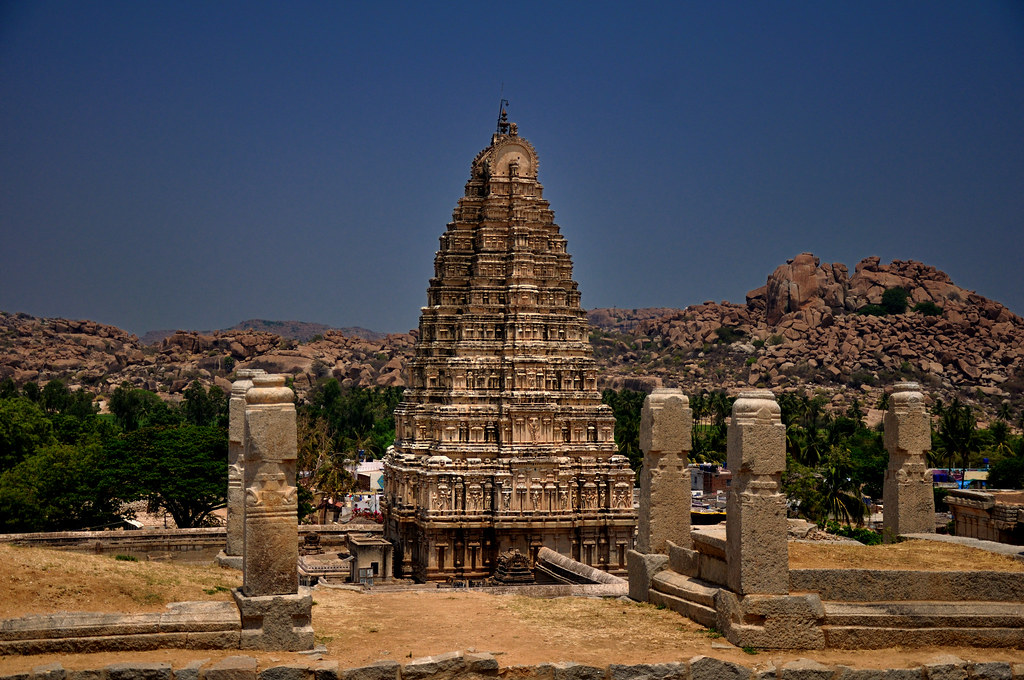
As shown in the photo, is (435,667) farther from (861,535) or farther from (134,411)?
(134,411)

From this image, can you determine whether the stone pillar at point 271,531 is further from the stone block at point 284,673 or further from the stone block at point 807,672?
the stone block at point 807,672

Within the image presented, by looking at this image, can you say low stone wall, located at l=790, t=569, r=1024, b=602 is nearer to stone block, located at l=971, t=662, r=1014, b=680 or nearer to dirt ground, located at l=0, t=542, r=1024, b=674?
dirt ground, located at l=0, t=542, r=1024, b=674

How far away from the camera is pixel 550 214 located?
4172 centimetres

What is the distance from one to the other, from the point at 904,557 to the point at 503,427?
23.6 m

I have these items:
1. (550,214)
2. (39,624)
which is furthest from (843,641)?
(550,214)

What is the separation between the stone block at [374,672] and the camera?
1231cm

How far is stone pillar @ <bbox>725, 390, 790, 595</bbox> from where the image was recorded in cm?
1375

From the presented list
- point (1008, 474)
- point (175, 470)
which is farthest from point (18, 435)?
point (1008, 474)

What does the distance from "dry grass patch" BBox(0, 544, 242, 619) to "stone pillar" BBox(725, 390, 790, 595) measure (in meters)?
6.67

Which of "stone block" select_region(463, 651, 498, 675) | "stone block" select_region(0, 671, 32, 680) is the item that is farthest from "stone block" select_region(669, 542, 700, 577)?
"stone block" select_region(0, 671, 32, 680)

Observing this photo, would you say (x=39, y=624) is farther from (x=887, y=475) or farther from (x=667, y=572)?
(x=887, y=475)

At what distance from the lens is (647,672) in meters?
12.6

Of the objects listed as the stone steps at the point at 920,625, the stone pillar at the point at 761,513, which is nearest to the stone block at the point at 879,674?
the stone steps at the point at 920,625

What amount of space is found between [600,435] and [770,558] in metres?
25.5
